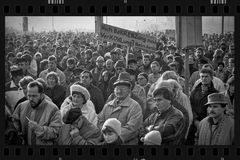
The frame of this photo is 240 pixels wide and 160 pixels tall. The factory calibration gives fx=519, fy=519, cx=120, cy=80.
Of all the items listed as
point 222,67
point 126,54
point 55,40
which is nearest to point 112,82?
point 126,54

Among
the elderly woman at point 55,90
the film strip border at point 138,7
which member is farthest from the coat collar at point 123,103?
the film strip border at point 138,7

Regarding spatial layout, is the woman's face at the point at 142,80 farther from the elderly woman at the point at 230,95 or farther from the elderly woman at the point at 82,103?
the elderly woman at the point at 230,95

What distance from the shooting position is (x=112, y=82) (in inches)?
569

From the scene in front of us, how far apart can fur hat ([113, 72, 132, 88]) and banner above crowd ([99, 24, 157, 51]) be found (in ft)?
2.91

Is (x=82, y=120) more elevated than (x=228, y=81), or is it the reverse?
(x=228, y=81)

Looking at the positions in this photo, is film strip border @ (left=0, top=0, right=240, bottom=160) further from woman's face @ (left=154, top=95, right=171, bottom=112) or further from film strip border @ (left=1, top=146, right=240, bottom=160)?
woman's face @ (left=154, top=95, right=171, bottom=112)

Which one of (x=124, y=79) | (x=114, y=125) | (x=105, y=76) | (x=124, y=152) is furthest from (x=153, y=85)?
(x=124, y=152)

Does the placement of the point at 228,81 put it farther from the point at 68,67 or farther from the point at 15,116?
the point at 15,116

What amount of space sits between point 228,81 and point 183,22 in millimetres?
2075

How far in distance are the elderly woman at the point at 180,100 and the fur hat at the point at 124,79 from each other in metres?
0.80

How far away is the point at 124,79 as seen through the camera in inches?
568

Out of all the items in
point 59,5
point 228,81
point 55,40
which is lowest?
point 228,81

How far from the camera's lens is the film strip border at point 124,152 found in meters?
14.0

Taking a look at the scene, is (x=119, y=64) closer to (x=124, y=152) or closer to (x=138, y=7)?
(x=138, y=7)
